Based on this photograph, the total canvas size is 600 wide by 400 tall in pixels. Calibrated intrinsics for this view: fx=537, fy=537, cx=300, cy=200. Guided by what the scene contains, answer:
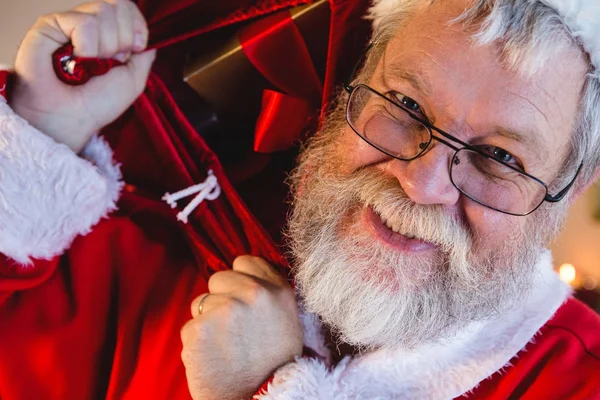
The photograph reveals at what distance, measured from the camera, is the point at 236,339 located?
2.96 ft

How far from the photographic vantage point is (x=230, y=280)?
0.96 meters

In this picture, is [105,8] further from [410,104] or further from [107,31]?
[410,104]

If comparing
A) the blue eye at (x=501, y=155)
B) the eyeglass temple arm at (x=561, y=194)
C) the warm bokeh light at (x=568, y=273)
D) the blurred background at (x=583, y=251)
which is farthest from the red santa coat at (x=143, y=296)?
the warm bokeh light at (x=568, y=273)

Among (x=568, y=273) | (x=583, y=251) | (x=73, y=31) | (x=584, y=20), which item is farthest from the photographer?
(x=583, y=251)

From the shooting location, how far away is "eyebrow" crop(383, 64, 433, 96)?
2.66 ft

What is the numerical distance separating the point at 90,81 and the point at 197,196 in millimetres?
278

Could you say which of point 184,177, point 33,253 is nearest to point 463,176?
point 184,177

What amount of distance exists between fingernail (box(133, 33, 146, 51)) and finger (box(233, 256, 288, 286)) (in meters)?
0.42

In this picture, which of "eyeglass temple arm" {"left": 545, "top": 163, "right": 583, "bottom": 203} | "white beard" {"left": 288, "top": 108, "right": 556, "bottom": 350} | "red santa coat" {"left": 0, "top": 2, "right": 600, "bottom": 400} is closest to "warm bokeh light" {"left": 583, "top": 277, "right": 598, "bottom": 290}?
"red santa coat" {"left": 0, "top": 2, "right": 600, "bottom": 400}

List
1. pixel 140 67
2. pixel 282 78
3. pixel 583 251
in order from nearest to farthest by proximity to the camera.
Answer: pixel 140 67
pixel 282 78
pixel 583 251

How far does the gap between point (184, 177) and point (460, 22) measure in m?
0.58

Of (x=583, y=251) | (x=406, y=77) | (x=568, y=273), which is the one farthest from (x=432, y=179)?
(x=583, y=251)

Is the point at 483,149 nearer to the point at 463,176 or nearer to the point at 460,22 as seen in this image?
the point at 463,176

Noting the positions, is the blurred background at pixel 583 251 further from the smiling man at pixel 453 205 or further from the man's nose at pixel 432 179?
the man's nose at pixel 432 179
